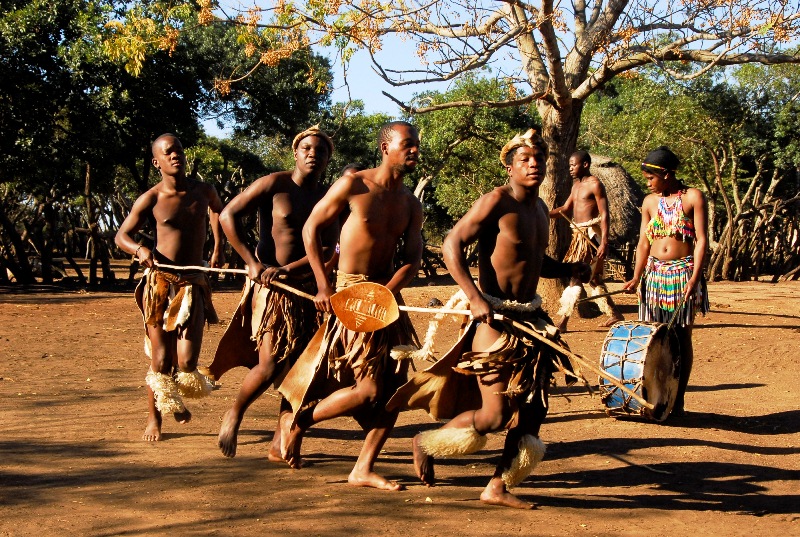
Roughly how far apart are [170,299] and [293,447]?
1.49 m

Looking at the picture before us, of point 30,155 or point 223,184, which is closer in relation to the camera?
point 30,155

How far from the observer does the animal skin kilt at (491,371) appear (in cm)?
Answer: 440

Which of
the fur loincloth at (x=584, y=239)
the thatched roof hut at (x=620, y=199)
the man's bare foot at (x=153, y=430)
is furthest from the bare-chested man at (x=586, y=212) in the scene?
the thatched roof hut at (x=620, y=199)

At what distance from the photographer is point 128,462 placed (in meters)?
5.16

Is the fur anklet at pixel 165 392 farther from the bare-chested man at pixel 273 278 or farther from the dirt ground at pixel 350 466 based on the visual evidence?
the bare-chested man at pixel 273 278

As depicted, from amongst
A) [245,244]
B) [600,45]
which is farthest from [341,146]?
[245,244]

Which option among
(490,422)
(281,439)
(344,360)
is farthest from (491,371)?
(281,439)

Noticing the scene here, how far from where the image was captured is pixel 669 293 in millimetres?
6723

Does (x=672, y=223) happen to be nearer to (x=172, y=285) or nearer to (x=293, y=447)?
(x=293, y=447)

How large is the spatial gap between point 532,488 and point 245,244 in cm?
202

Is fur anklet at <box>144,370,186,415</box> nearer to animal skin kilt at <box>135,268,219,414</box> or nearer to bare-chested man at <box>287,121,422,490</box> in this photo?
animal skin kilt at <box>135,268,219,414</box>

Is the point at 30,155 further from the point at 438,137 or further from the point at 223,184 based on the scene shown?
the point at 438,137

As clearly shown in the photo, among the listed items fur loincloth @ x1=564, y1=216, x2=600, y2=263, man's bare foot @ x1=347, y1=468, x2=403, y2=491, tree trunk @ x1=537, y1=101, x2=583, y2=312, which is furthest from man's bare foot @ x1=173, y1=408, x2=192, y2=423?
tree trunk @ x1=537, y1=101, x2=583, y2=312

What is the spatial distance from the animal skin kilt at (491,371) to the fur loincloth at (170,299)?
188cm
